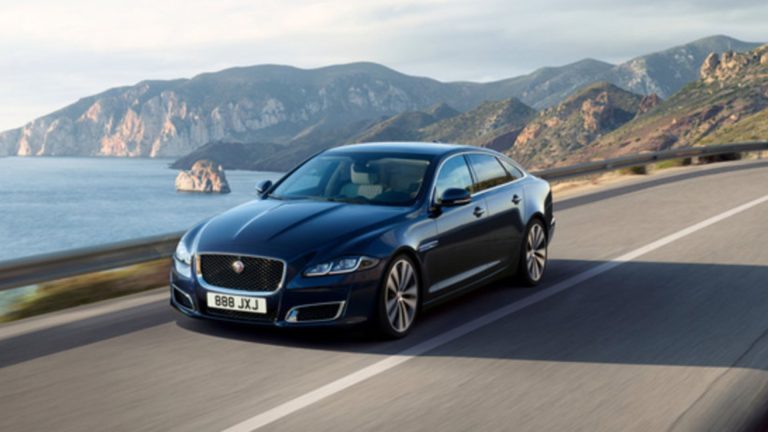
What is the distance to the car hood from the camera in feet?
20.9

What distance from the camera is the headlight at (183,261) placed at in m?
6.62

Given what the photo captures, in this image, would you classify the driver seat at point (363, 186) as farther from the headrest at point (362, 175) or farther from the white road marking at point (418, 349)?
the white road marking at point (418, 349)

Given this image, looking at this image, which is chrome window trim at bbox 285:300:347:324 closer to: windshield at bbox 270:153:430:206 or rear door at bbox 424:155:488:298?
rear door at bbox 424:155:488:298

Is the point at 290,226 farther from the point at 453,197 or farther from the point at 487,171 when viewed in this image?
the point at 487,171

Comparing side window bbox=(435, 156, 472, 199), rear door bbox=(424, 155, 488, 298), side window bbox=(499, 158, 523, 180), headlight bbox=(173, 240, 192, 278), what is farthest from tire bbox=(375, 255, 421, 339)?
side window bbox=(499, 158, 523, 180)

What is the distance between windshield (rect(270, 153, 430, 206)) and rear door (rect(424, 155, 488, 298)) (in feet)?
0.79

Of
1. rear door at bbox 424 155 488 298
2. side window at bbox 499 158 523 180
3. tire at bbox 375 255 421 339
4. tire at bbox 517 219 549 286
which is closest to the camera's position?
tire at bbox 375 255 421 339

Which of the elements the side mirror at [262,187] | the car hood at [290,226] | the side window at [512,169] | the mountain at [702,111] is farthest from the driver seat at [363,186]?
the mountain at [702,111]

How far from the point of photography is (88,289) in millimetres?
9258

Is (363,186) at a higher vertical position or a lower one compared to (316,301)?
higher

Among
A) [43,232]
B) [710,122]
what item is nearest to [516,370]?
[43,232]

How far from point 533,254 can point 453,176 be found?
59.7 inches

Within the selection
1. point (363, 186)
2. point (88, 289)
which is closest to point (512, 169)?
point (363, 186)

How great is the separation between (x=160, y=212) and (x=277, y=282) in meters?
154
